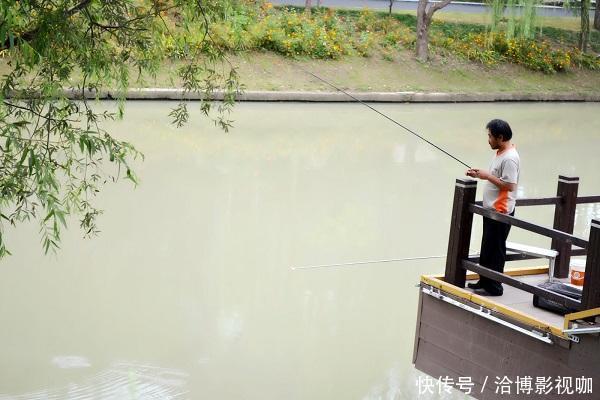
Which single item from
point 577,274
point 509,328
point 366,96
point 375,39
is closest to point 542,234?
point 509,328

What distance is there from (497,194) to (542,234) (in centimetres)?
57

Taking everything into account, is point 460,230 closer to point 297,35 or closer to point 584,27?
point 297,35

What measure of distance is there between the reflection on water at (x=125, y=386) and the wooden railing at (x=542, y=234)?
184cm

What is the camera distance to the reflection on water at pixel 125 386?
5750mm

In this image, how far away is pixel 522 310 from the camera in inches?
199

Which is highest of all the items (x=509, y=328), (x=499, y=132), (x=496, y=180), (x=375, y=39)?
(x=499, y=132)

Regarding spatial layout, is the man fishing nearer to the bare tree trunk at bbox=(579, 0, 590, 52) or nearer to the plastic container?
the plastic container

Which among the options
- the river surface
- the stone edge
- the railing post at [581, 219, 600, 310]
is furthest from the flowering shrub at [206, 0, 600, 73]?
the railing post at [581, 219, 600, 310]

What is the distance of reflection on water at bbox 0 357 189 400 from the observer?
5.75 m

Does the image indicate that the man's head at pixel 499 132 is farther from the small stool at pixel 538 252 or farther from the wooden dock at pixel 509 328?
the small stool at pixel 538 252

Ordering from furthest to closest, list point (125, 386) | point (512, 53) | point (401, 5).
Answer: point (401, 5), point (512, 53), point (125, 386)

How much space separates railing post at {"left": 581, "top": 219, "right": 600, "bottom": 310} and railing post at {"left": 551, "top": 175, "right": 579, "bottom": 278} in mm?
1170

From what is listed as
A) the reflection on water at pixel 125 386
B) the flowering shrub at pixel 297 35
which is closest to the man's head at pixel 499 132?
the reflection on water at pixel 125 386

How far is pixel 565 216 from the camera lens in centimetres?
573
